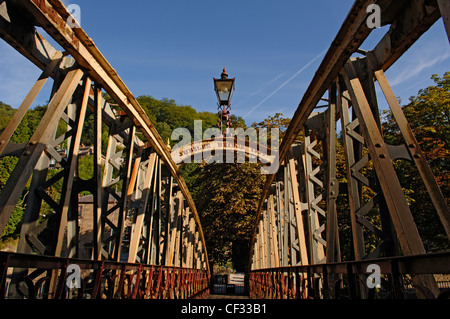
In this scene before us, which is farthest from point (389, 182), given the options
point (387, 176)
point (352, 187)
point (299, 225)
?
point (299, 225)

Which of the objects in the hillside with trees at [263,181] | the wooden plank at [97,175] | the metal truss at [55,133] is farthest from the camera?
the hillside with trees at [263,181]

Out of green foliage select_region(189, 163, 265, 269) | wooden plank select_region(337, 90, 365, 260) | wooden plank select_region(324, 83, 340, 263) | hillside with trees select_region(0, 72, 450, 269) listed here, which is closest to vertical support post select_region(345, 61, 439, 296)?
wooden plank select_region(337, 90, 365, 260)

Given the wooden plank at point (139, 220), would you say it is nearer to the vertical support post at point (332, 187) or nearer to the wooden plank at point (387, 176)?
the vertical support post at point (332, 187)

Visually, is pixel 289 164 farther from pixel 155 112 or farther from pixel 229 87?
pixel 155 112

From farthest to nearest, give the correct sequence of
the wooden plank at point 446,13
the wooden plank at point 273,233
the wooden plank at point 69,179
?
1. the wooden plank at point 273,233
2. the wooden plank at point 69,179
3. the wooden plank at point 446,13

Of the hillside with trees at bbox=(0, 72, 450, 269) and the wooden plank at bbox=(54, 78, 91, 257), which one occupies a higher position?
the hillside with trees at bbox=(0, 72, 450, 269)

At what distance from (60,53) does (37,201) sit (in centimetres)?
186

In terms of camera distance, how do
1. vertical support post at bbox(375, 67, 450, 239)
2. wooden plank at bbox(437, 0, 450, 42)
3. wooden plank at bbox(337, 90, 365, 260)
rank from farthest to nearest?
wooden plank at bbox(337, 90, 365, 260) → vertical support post at bbox(375, 67, 450, 239) → wooden plank at bbox(437, 0, 450, 42)

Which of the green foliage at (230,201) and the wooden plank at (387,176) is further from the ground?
the green foliage at (230,201)

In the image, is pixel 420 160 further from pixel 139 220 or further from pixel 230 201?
pixel 230 201

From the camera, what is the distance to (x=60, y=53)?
4531mm

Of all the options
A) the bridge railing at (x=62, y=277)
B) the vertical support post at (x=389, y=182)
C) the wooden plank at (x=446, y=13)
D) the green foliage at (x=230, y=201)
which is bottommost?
the bridge railing at (x=62, y=277)

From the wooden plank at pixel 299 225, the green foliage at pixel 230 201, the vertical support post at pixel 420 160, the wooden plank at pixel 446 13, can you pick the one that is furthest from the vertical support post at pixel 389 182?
the green foliage at pixel 230 201

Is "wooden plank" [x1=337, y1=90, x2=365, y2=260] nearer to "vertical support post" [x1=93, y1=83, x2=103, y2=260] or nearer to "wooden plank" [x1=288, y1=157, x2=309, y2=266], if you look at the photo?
"wooden plank" [x1=288, y1=157, x2=309, y2=266]
